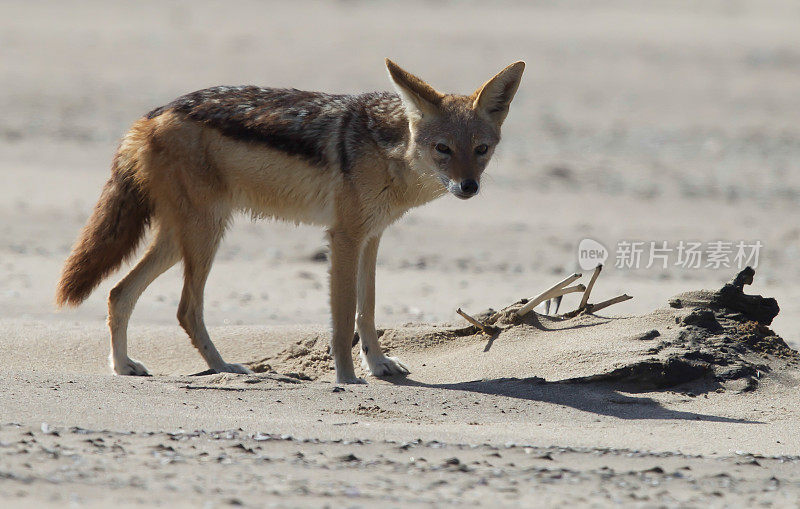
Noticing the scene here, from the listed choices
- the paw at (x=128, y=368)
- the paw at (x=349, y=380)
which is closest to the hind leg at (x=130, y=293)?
the paw at (x=128, y=368)

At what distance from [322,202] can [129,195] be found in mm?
1225

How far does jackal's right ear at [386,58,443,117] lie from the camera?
6.27 m

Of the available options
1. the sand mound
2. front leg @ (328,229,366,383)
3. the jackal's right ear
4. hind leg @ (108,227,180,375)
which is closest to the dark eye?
the jackal's right ear

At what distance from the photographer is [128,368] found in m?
Answer: 6.41

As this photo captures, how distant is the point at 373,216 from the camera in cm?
627

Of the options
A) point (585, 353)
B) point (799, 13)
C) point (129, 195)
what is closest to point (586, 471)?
point (585, 353)

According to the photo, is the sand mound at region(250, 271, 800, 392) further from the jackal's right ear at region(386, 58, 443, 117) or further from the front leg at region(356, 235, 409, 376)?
the jackal's right ear at region(386, 58, 443, 117)

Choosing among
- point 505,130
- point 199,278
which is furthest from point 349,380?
point 505,130

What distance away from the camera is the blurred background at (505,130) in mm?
9641

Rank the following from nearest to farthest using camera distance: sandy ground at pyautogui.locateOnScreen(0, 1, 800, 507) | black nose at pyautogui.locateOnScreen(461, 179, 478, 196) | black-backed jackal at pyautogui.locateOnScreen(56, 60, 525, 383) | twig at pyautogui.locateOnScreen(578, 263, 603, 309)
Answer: sandy ground at pyautogui.locateOnScreen(0, 1, 800, 507), black nose at pyautogui.locateOnScreen(461, 179, 478, 196), black-backed jackal at pyautogui.locateOnScreen(56, 60, 525, 383), twig at pyautogui.locateOnScreen(578, 263, 603, 309)

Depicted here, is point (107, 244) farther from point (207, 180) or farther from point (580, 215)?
point (580, 215)

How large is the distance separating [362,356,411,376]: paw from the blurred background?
120 centimetres

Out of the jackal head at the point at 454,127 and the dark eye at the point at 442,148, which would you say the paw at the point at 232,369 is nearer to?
the jackal head at the point at 454,127

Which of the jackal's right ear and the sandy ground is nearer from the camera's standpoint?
the sandy ground
